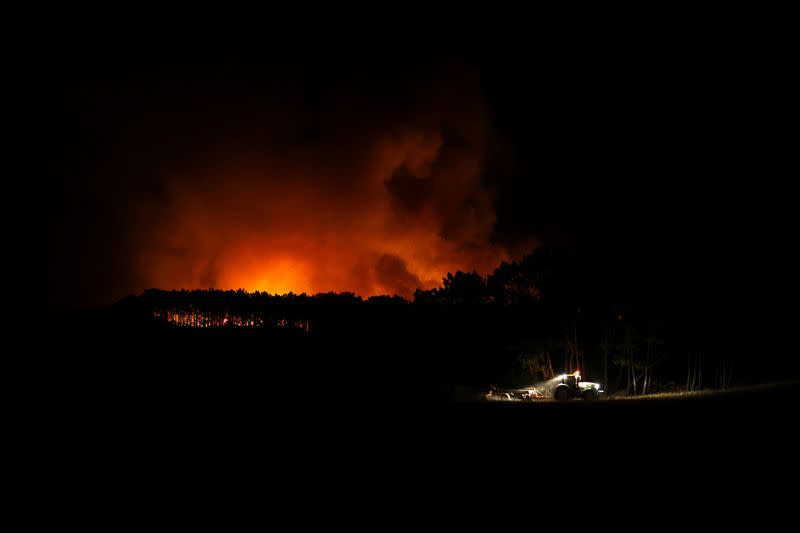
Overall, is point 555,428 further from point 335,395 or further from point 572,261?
point 572,261

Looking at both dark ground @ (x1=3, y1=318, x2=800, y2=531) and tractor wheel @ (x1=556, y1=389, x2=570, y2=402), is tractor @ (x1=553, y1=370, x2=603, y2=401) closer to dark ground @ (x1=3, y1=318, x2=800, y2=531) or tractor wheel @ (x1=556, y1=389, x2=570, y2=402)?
tractor wheel @ (x1=556, y1=389, x2=570, y2=402)

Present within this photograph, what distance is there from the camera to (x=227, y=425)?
17.9 meters

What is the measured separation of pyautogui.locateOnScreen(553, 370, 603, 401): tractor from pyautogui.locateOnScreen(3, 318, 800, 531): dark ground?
12403 mm

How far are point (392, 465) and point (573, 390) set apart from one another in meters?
26.0

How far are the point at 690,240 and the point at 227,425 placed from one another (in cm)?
3703

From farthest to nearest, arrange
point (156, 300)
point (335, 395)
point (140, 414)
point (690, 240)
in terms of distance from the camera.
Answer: point (156, 300) < point (690, 240) < point (335, 395) < point (140, 414)

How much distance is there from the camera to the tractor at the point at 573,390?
1378 inches

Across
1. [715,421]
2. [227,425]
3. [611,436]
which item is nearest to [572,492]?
[611,436]

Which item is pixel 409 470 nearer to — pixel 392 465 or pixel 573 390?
pixel 392 465

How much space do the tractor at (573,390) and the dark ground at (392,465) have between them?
12403mm

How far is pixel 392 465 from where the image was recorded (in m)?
11.9

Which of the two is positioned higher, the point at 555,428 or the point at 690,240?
the point at 690,240

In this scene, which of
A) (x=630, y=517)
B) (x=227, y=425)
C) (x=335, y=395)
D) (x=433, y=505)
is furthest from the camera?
(x=335, y=395)

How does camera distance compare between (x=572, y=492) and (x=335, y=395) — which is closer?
(x=572, y=492)
